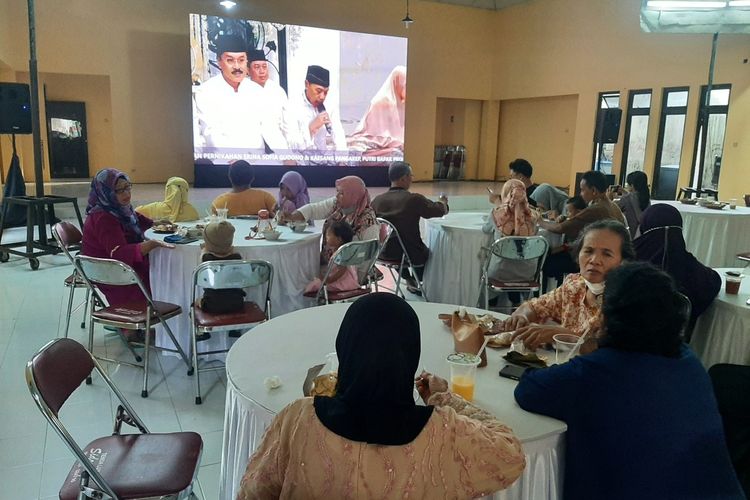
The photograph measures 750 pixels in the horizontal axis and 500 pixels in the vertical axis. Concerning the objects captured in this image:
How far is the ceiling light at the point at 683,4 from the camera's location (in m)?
Result: 5.34

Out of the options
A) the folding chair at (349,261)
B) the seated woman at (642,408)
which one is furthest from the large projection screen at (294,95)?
the seated woman at (642,408)

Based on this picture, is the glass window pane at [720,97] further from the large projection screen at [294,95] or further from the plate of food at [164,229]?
the plate of food at [164,229]

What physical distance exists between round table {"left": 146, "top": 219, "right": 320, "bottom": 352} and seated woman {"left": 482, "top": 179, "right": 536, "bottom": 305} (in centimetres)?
144

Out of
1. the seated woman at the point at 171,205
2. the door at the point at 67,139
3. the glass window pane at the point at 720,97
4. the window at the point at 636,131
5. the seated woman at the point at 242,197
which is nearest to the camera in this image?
the seated woman at the point at 171,205

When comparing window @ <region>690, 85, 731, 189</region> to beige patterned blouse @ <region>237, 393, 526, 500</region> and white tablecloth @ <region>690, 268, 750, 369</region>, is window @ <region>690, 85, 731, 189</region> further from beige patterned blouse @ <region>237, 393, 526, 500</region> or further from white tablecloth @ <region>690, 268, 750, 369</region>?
beige patterned blouse @ <region>237, 393, 526, 500</region>

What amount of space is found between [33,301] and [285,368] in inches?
161

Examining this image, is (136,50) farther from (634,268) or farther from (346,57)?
(634,268)

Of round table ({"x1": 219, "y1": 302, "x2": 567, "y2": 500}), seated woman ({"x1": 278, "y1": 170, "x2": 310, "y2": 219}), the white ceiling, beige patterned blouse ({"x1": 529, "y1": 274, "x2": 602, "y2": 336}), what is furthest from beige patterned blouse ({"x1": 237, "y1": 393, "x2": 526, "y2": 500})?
the white ceiling

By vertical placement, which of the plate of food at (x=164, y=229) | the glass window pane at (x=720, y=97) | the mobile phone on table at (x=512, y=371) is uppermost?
the glass window pane at (x=720, y=97)

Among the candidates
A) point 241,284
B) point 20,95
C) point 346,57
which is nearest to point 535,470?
point 241,284

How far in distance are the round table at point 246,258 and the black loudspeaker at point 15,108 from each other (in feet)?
13.3

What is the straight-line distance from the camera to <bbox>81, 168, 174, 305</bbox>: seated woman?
3414mm

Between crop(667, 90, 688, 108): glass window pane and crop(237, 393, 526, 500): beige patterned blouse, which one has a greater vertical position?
crop(667, 90, 688, 108): glass window pane

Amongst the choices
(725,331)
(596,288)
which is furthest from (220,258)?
(725,331)
